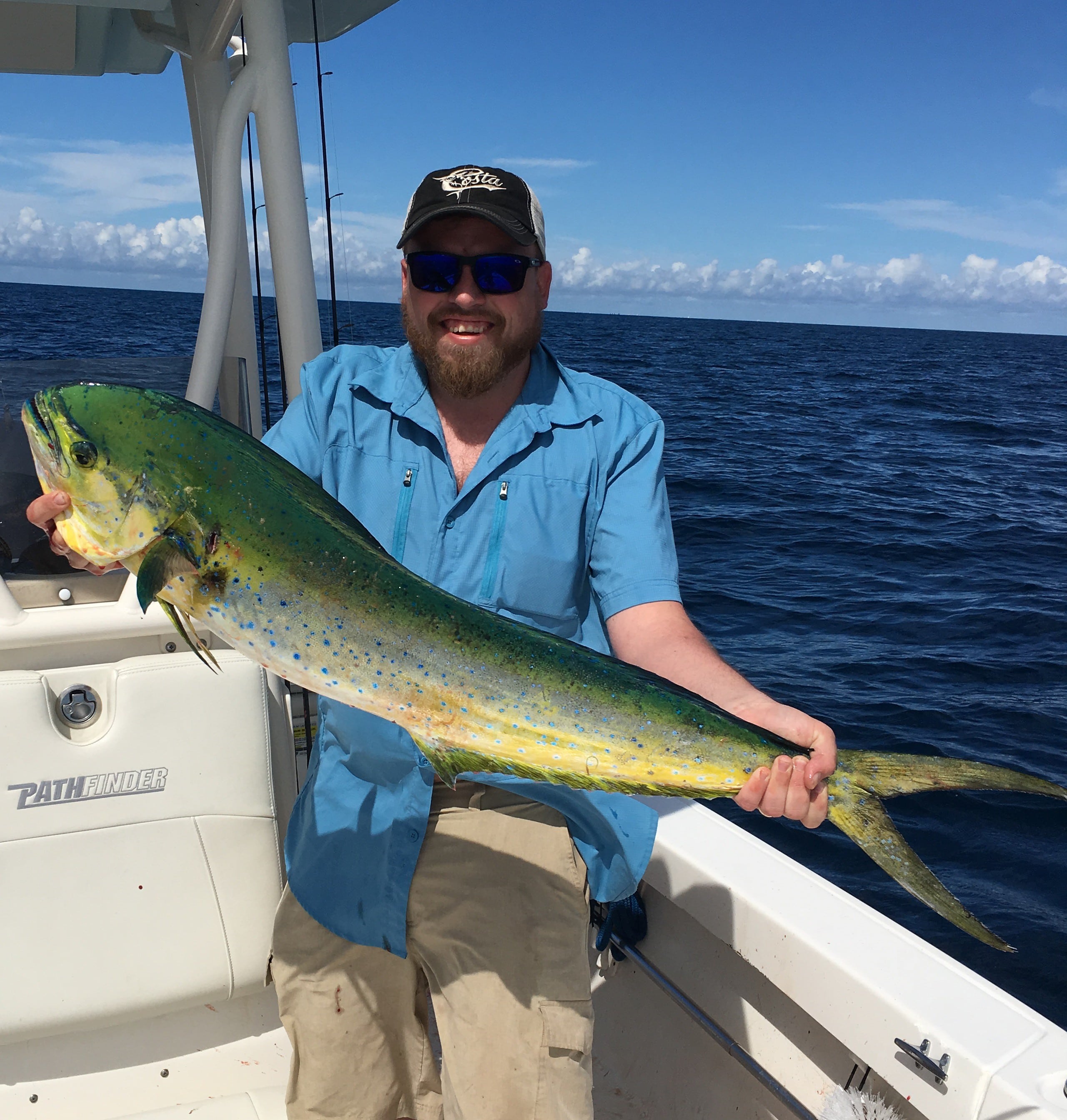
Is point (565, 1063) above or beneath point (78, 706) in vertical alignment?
beneath

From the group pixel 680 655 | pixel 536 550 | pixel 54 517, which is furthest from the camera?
pixel 536 550

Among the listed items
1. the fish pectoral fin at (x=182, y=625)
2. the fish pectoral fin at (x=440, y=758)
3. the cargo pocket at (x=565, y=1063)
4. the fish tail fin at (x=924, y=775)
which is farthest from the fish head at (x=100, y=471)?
the cargo pocket at (x=565, y=1063)

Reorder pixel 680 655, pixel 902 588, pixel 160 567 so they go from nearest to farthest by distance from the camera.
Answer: pixel 160 567, pixel 680 655, pixel 902 588

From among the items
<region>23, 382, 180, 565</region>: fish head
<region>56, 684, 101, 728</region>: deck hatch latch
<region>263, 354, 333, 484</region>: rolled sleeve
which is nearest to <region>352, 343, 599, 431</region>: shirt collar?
<region>263, 354, 333, 484</region>: rolled sleeve

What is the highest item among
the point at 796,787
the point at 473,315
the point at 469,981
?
the point at 473,315

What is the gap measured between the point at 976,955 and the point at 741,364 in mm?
59268

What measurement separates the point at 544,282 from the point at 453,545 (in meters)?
0.83

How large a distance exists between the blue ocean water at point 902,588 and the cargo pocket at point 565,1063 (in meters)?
2.57

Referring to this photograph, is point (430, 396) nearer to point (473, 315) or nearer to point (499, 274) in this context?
point (473, 315)

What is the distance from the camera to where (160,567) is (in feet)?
5.74

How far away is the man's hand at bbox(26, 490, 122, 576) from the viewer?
183cm

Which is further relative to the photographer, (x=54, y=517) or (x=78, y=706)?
(x=78, y=706)

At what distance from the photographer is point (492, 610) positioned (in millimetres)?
2510

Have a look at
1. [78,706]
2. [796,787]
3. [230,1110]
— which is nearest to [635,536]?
[796,787]
